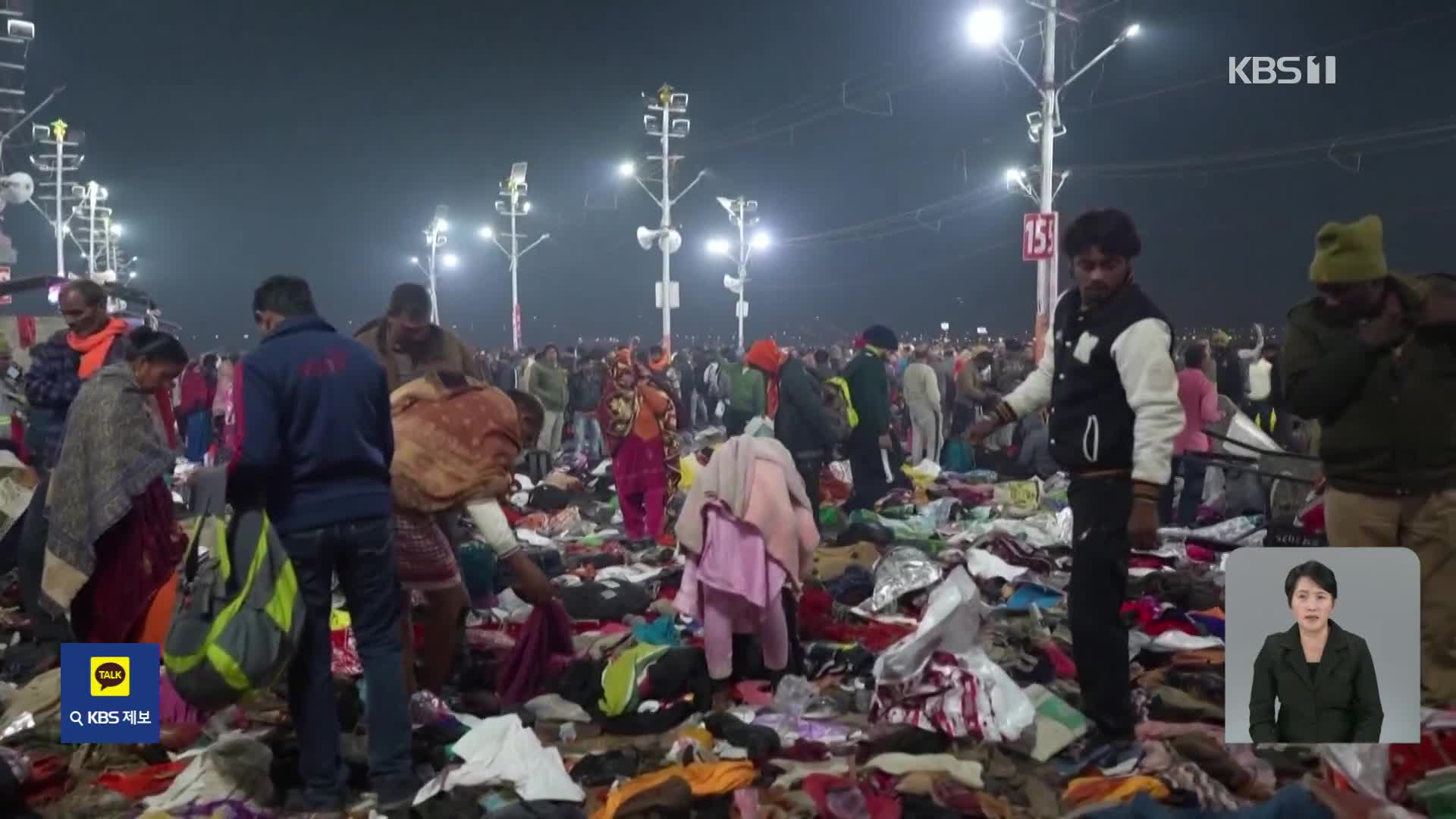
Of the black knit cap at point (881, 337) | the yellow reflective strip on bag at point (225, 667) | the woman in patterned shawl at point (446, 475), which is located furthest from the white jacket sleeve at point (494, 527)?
the black knit cap at point (881, 337)

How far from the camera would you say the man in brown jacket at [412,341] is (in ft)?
19.9

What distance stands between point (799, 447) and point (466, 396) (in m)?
4.79

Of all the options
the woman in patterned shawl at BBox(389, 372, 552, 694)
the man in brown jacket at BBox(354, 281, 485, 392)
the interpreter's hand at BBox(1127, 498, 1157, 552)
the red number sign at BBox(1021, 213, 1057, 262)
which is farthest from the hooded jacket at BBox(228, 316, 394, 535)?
the red number sign at BBox(1021, 213, 1057, 262)

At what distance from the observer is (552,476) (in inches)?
531

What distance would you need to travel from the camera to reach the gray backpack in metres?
3.90

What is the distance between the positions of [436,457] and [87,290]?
258 cm

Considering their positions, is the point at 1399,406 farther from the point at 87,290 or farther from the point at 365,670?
the point at 87,290

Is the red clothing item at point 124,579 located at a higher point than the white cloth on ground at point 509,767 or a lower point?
higher

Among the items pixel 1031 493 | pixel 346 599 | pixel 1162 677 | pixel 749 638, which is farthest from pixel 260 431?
pixel 1031 493

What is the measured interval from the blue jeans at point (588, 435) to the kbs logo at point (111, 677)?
1165 cm

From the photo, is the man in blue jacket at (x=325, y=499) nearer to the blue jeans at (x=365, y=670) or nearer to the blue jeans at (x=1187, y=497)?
the blue jeans at (x=365, y=670)

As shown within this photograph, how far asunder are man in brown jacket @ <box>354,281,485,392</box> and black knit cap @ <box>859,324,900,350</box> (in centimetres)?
458

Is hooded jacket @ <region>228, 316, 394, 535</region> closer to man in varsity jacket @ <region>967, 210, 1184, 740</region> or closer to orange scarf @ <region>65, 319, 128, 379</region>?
orange scarf @ <region>65, 319, 128, 379</region>

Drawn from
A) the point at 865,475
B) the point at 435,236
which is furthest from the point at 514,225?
the point at 865,475
